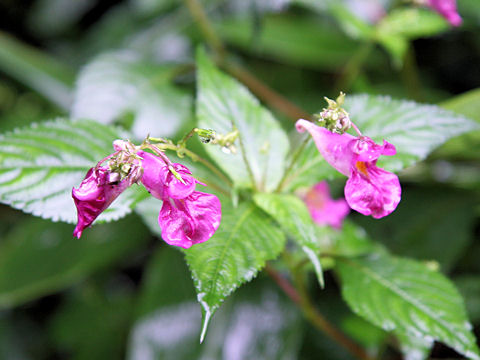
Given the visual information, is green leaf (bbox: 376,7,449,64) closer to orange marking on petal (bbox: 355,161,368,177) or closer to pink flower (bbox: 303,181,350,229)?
pink flower (bbox: 303,181,350,229)

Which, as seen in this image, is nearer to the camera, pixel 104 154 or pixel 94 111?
pixel 104 154

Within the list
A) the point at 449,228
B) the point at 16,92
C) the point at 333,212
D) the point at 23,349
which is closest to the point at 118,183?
the point at 333,212

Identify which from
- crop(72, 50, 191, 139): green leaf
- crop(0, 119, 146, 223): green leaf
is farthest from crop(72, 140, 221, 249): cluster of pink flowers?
crop(72, 50, 191, 139): green leaf

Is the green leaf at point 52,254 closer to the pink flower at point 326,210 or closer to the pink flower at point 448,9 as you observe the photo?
the pink flower at point 326,210

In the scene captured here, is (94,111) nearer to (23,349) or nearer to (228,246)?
(228,246)

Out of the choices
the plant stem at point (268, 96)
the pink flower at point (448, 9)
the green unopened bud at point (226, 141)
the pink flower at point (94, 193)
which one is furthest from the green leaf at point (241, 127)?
the pink flower at point (448, 9)
